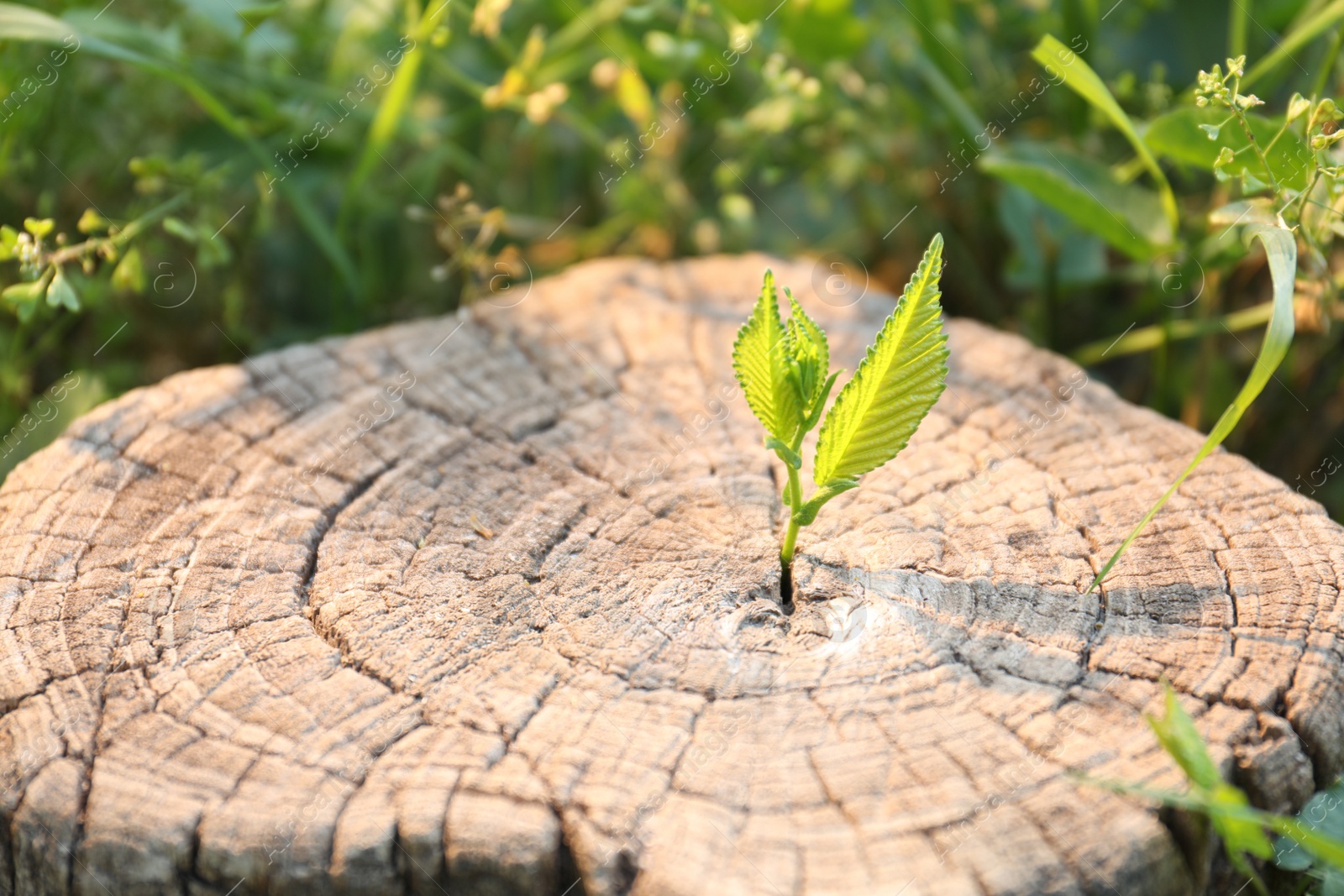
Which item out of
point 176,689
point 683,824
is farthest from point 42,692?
point 683,824

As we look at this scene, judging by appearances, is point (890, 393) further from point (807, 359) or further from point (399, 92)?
point (399, 92)

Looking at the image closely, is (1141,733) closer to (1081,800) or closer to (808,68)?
(1081,800)

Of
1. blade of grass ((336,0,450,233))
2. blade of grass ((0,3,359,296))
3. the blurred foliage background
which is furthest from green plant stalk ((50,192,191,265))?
blade of grass ((336,0,450,233))

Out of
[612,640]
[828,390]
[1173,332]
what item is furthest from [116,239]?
[1173,332]

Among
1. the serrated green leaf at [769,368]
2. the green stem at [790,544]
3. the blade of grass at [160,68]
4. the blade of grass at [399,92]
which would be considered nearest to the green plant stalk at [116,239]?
the blade of grass at [160,68]

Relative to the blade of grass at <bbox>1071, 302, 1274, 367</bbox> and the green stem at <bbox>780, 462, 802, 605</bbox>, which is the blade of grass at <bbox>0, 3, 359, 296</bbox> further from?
the blade of grass at <bbox>1071, 302, 1274, 367</bbox>

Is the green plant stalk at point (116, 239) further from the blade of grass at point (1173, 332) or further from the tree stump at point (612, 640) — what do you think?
the blade of grass at point (1173, 332)
